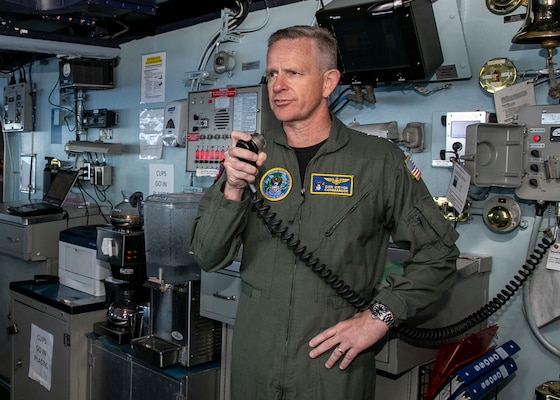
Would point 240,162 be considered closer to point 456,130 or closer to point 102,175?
point 456,130

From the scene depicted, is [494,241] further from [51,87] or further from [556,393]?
[51,87]

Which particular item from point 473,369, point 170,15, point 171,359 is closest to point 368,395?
point 473,369

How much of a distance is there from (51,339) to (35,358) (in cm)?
25

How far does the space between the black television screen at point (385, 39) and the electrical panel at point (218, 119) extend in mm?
623

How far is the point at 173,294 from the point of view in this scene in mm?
2801

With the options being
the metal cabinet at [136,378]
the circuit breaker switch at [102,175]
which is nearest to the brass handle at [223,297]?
the metal cabinet at [136,378]

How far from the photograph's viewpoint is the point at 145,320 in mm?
3092

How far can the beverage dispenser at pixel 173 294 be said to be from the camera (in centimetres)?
276

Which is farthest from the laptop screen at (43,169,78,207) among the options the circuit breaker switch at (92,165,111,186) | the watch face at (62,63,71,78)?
the watch face at (62,63,71,78)

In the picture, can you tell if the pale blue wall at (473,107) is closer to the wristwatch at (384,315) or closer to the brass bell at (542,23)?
the brass bell at (542,23)

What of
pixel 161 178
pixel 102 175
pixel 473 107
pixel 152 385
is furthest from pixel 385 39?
pixel 102 175

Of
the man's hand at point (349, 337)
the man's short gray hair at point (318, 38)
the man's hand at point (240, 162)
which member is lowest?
the man's hand at point (349, 337)

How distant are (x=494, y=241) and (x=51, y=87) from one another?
13.7 feet

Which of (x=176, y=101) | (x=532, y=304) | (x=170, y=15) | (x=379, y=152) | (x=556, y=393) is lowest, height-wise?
(x=556, y=393)
